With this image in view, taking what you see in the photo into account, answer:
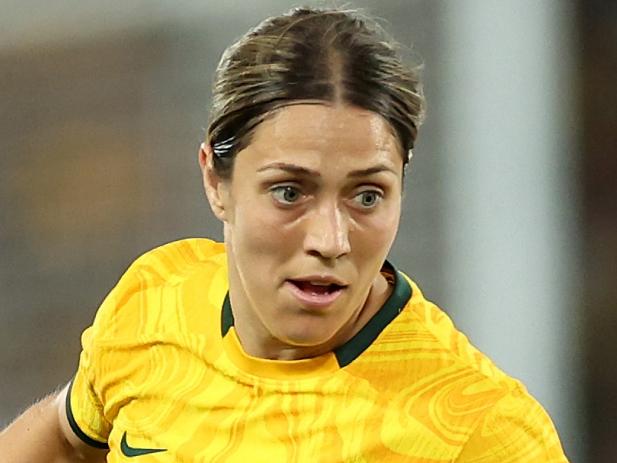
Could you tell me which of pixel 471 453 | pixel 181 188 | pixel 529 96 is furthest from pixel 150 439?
pixel 181 188

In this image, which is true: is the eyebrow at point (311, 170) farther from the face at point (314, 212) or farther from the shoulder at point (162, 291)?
the shoulder at point (162, 291)

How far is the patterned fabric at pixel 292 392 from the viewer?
1201mm

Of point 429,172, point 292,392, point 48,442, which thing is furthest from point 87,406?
point 429,172

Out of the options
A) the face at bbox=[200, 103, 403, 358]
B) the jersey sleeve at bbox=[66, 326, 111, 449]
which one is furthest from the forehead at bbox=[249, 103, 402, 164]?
the jersey sleeve at bbox=[66, 326, 111, 449]

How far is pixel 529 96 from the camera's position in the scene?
248cm

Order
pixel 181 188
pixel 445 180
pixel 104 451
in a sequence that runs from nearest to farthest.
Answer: pixel 104 451
pixel 445 180
pixel 181 188

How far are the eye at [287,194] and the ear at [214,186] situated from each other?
0.08 meters

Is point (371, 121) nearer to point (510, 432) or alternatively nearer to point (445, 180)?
point (510, 432)

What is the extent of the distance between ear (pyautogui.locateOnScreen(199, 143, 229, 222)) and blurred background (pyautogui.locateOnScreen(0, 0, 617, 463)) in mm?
1243

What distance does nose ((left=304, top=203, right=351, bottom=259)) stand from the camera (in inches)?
46.8

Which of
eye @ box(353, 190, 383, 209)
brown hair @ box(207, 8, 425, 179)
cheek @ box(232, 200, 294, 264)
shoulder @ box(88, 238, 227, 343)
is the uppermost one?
brown hair @ box(207, 8, 425, 179)

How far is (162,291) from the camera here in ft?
4.80

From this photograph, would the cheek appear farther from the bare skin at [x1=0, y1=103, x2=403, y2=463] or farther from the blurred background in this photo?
the blurred background

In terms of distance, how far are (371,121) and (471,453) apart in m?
0.29
